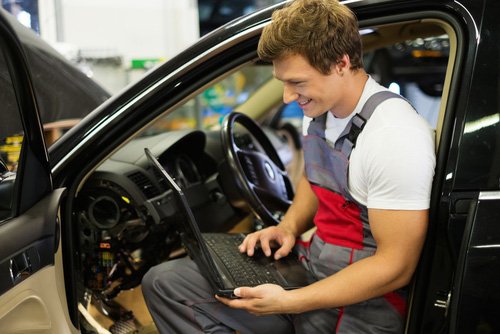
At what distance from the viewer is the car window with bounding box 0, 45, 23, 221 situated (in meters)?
1.45

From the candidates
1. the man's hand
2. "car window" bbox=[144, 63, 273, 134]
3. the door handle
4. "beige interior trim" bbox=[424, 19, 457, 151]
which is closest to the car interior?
"beige interior trim" bbox=[424, 19, 457, 151]

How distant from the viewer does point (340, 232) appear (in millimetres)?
1703

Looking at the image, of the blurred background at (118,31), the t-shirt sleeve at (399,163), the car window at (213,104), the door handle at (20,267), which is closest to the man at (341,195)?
the t-shirt sleeve at (399,163)

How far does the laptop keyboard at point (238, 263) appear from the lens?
1707mm

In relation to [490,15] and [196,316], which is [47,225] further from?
[490,15]

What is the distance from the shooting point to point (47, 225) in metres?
1.45

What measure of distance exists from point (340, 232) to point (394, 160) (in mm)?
359

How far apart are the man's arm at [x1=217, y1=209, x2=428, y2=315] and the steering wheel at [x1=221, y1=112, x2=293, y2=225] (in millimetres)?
666

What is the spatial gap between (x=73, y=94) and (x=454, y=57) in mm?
1345

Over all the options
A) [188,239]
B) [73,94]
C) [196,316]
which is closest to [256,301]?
[196,316]

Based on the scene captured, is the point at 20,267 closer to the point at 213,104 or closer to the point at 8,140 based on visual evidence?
the point at 8,140

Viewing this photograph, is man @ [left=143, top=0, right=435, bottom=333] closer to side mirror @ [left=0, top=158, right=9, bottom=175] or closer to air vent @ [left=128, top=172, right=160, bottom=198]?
air vent @ [left=128, top=172, right=160, bottom=198]

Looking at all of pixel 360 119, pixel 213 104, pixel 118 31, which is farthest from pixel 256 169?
pixel 213 104

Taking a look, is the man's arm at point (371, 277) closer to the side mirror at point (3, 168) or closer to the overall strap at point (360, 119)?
the overall strap at point (360, 119)
